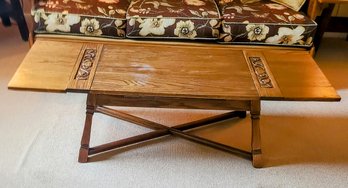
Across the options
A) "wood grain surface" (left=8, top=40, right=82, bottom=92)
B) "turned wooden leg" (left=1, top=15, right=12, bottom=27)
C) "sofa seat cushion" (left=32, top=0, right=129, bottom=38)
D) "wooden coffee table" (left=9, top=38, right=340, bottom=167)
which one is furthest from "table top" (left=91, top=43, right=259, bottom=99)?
"turned wooden leg" (left=1, top=15, right=12, bottom=27)

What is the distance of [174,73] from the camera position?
1.40 m

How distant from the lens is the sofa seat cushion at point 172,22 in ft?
6.05

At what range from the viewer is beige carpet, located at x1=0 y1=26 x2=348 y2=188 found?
4.82 ft

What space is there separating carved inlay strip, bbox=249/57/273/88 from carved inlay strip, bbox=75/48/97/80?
71 cm

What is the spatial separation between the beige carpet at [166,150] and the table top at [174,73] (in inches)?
16.6

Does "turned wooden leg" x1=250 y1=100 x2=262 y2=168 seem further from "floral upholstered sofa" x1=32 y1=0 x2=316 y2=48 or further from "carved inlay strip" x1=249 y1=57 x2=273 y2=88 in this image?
"floral upholstered sofa" x1=32 y1=0 x2=316 y2=48

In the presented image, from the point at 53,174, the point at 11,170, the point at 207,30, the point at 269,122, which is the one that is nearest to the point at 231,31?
the point at 207,30

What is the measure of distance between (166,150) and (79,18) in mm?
869

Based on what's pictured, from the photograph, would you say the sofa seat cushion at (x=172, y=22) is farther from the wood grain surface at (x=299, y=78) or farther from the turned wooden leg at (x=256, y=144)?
the turned wooden leg at (x=256, y=144)

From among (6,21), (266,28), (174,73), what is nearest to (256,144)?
(174,73)

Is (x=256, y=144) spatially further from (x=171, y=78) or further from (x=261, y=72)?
(x=171, y=78)

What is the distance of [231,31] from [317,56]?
98 cm

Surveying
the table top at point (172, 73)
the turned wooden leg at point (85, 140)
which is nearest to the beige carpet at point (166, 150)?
the turned wooden leg at point (85, 140)

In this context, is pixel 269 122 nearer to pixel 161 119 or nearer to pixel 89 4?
pixel 161 119
